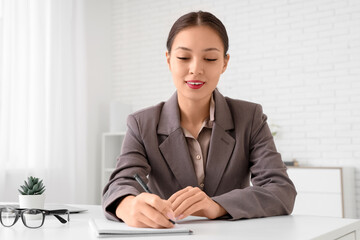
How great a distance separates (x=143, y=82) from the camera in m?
5.91

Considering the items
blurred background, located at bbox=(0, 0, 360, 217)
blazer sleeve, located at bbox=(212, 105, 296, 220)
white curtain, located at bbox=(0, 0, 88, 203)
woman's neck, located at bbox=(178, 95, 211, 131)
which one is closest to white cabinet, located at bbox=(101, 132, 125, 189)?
blurred background, located at bbox=(0, 0, 360, 217)

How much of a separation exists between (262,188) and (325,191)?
9.46 feet

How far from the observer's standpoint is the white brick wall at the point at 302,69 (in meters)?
4.45

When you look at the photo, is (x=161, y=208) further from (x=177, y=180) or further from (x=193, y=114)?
(x=193, y=114)

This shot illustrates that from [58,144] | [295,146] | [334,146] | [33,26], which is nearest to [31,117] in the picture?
[58,144]

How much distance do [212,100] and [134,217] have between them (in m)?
0.75

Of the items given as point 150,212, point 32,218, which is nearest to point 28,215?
point 32,218

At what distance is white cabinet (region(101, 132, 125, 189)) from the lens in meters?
5.59

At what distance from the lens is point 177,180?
5.53 ft

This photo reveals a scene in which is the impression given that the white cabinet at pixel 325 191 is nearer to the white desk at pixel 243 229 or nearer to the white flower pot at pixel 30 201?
the white desk at pixel 243 229

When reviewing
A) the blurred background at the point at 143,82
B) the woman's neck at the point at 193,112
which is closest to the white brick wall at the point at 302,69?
the blurred background at the point at 143,82

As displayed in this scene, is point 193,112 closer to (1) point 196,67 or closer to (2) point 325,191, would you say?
(1) point 196,67

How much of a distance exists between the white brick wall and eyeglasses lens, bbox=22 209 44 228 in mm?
3638

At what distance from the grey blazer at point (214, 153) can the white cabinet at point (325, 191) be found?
260 cm
